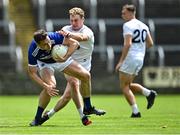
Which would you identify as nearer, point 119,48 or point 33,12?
point 119,48

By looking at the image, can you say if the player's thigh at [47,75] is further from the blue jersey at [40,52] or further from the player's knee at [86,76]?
the player's knee at [86,76]

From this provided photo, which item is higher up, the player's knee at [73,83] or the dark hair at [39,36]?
the dark hair at [39,36]

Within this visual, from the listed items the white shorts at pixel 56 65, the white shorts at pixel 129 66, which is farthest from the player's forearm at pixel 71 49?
the white shorts at pixel 129 66

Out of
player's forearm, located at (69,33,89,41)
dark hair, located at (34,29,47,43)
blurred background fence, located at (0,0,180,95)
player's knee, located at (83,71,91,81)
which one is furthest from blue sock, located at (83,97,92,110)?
blurred background fence, located at (0,0,180,95)

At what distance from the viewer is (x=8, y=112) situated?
21750 millimetres

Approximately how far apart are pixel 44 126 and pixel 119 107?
769 cm

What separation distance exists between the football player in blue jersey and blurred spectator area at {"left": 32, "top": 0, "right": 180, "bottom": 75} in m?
15.2

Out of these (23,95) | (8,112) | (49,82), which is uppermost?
(49,82)

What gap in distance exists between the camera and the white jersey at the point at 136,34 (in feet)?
62.7

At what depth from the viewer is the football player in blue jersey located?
629 inches

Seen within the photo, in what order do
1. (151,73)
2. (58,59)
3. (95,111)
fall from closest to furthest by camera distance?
1. (58,59)
2. (95,111)
3. (151,73)

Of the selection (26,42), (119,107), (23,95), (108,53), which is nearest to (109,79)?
(108,53)

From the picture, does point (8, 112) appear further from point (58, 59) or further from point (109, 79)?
point (109, 79)

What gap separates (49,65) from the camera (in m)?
16.5
